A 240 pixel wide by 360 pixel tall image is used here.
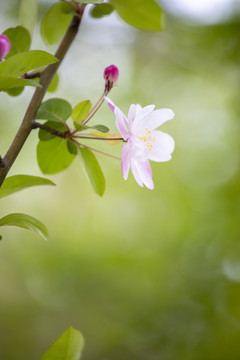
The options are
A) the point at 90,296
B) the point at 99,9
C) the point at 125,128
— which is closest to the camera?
the point at 125,128

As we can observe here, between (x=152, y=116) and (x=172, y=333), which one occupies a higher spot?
(x=152, y=116)

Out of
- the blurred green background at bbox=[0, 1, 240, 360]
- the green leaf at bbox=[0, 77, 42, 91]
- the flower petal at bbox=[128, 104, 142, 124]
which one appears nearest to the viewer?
the green leaf at bbox=[0, 77, 42, 91]

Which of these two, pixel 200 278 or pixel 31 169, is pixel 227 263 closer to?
pixel 200 278

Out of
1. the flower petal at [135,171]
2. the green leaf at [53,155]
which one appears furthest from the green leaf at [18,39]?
the flower petal at [135,171]

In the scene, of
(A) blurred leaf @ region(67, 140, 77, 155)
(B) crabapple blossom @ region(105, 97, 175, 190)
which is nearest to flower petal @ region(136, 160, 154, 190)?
(B) crabapple blossom @ region(105, 97, 175, 190)

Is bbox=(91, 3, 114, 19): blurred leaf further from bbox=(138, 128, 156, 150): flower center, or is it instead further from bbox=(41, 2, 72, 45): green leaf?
bbox=(138, 128, 156, 150): flower center

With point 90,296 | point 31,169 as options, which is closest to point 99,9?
point 31,169
